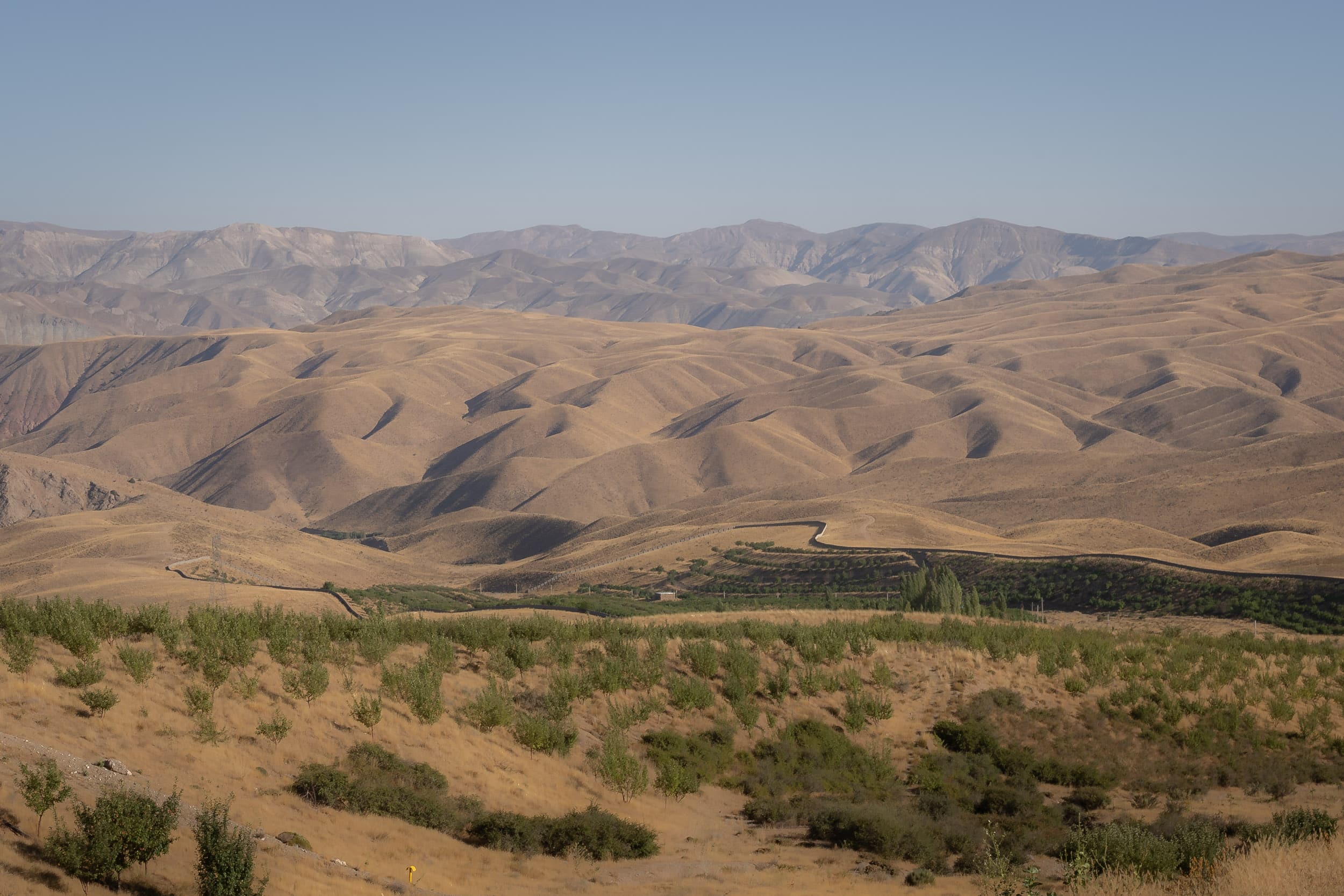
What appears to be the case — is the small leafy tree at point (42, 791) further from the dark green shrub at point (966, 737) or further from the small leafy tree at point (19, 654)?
the dark green shrub at point (966, 737)

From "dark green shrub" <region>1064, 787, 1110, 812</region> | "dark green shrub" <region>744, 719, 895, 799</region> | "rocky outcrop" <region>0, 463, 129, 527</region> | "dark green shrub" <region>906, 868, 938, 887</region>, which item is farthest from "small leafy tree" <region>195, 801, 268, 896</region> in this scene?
"rocky outcrop" <region>0, 463, 129, 527</region>

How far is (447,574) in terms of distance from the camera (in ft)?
320

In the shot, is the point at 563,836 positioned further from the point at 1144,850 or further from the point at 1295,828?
the point at 1295,828

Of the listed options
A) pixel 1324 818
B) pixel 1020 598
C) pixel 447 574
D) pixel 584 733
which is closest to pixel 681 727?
pixel 584 733

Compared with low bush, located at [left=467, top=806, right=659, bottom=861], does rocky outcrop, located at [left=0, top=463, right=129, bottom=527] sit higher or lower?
lower

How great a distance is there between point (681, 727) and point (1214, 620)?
31.6 metres

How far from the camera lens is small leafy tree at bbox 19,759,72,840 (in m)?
13.7

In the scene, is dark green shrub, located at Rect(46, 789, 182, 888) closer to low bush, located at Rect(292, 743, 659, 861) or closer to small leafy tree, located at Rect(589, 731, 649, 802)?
low bush, located at Rect(292, 743, 659, 861)

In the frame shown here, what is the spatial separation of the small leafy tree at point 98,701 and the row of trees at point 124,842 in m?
3.74

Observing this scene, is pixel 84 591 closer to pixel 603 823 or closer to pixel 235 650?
pixel 235 650

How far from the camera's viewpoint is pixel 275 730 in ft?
62.3

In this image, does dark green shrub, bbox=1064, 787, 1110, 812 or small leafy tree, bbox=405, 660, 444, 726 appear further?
dark green shrub, bbox=1064, 787, 1110, 812

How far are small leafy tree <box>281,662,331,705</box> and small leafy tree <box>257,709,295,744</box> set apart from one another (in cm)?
122

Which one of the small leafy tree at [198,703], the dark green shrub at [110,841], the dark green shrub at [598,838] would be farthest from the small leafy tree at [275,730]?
the dark green shrub at [110,841]
